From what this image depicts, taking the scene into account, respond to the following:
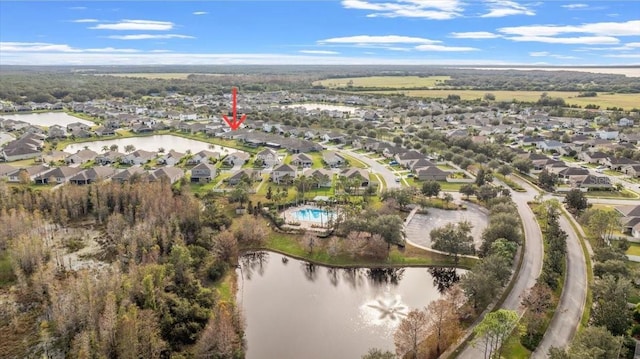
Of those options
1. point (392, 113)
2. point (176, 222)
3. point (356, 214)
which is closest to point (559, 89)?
point (392, 113)

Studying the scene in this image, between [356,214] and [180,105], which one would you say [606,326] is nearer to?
[356,214]

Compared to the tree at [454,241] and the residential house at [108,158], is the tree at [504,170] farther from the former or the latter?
the residential house at [108,158]

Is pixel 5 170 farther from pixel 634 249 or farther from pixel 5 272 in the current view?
pixel 634 249

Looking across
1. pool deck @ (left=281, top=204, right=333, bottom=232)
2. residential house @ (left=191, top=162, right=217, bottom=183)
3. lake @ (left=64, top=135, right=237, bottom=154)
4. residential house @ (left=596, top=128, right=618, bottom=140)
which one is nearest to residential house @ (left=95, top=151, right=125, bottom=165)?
lake @ (left=64, top=135, right=237, bottom=154)

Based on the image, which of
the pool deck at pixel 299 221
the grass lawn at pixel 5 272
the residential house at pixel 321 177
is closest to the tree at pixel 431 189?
the residential house at pixel 321 177

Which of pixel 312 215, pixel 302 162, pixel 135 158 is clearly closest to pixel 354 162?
pixel 302 162

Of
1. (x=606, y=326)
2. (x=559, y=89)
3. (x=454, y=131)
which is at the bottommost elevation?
(x=606, y=326)

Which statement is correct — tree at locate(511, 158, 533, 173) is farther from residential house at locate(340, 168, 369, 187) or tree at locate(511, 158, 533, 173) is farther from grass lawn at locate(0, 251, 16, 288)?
grass lawn at locate(0, 251, 16, 288)
